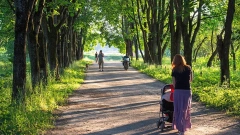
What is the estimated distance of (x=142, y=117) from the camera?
400 inches

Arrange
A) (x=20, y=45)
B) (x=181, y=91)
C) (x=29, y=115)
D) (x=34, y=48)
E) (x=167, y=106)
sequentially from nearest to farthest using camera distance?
(x=181, y=91) < (x=167, y=106) < (x=29, y=115) < (x=20, y=45) < (x=34, y=48)

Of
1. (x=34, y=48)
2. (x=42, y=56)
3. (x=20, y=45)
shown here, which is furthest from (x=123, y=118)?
(x=42, y=56)

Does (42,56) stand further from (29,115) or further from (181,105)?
(181,105)

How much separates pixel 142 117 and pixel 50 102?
10.7ft

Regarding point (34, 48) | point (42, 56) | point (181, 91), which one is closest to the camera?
point (181, 91)

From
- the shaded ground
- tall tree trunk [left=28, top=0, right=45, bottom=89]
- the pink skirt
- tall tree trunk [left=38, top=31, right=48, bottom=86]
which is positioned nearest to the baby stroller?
the shaded ground

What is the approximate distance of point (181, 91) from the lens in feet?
26.2

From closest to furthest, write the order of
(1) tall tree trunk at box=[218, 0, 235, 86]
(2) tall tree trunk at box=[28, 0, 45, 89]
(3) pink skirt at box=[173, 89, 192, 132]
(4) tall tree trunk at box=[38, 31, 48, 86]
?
(3) pink skirt at box=[173, 89, 192, 132]
(2) tall tree trunk at box=[28, 0, 45, 89]
(1) tall tree trunk at box=[218, 0, 235, 86]
(4) tall tree trunk at box=[38, 31, 48, 86]

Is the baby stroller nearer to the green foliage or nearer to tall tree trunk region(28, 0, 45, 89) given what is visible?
the green foliage

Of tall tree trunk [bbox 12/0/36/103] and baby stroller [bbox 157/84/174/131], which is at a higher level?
tall tree trunk [bbox 12/0/36/103]

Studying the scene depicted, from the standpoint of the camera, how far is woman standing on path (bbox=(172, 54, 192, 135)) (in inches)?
311

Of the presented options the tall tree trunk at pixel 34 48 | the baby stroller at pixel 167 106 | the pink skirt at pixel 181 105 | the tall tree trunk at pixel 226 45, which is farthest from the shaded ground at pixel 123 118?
the tall tree trunk at pixel 226 45

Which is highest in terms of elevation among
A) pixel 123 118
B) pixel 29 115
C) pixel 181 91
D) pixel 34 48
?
pixel 34 48

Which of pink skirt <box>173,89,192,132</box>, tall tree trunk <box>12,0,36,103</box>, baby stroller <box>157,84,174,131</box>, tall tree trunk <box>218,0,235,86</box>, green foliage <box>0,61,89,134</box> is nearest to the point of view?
green foliage <box>0,61,89,134</box>
